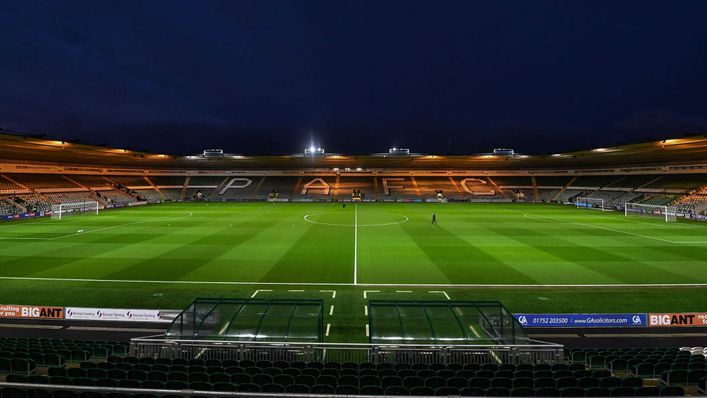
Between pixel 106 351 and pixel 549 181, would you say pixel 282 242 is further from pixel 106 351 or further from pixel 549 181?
pixel 549 181

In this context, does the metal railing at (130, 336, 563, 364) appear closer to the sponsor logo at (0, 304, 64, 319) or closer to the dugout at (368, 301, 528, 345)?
the dugout at (368, 301, 528, 345)

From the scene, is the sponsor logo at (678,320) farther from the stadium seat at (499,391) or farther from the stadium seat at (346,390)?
the stadium seat at (346,390)

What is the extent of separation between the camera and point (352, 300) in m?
16.9

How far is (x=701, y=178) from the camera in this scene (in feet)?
194

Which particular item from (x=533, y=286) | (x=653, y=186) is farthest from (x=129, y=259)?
(x=653, y=186)

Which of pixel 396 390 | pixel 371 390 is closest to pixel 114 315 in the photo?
pixel 371 390

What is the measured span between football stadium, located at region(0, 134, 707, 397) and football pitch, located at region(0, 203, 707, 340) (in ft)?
0.56

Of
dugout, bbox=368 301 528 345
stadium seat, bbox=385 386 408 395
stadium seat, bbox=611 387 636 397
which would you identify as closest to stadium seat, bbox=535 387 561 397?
stadium seat, bbox=611 387 636 397

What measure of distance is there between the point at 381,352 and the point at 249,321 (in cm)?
376

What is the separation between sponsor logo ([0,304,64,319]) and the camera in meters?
14.7

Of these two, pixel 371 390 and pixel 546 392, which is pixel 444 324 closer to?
pixel 546 392

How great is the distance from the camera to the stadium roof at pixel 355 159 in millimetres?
52219

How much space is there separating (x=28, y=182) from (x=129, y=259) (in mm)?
50835

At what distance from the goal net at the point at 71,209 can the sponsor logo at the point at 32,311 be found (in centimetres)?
3722
